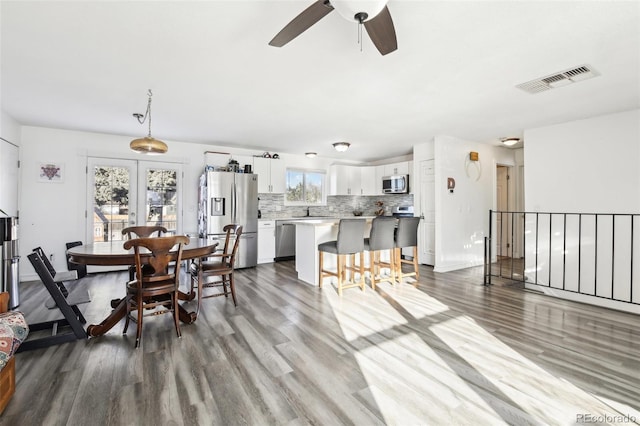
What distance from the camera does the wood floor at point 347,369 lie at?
5.26 feet

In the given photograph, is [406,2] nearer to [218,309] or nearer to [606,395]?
[606,395]

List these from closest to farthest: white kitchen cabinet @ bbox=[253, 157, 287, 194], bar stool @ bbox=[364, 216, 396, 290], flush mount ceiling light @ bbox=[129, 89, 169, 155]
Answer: flush mount ceiling light @ bbox=[129, 89, 169, 155]
bar stool @ bbox=[364, 216, 396, 290]
white kitchen cabinet @ bbox=[253, 157, 287, 194]

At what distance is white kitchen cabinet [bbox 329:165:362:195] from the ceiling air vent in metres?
4.33

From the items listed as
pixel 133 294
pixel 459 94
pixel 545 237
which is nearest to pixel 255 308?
pixel 133 294

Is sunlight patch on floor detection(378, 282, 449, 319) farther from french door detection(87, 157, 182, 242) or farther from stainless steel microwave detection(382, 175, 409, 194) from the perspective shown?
french door detection(87, 157, 182, 242)

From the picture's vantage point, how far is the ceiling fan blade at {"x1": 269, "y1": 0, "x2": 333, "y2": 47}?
1518 mm

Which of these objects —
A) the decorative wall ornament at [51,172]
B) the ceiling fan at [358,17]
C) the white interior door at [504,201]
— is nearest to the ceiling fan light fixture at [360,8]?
the ceiling fan at [358,17]

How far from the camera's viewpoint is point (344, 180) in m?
7.16

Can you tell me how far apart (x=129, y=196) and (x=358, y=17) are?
5198mm

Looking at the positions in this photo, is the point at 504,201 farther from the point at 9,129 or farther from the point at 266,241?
the point at 9,129

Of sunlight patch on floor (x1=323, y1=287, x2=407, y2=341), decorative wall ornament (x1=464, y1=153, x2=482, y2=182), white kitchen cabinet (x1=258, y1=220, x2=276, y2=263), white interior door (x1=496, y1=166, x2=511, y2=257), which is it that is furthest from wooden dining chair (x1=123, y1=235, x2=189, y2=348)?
white interior door (x1=496, y1=166, x2=511, y2=257)

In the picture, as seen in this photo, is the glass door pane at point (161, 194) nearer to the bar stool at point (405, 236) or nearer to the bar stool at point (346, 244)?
the bar stool at point (346, 244)

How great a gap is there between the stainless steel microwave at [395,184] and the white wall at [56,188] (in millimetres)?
4808

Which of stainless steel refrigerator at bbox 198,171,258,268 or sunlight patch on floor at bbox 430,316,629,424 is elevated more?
stainless steel refrigerator at bbox 198,171,258,268
